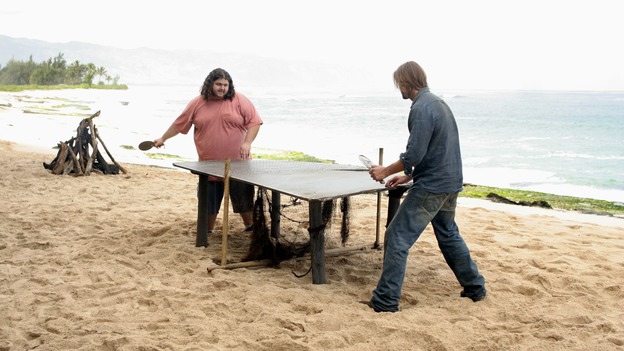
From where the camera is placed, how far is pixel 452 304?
4.32 meters

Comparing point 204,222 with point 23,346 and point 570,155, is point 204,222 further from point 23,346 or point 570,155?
point 570,155

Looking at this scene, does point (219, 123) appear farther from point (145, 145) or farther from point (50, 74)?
point (50, 74)

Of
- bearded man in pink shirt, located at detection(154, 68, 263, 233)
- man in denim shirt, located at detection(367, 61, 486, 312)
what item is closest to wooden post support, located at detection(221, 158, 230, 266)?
bearded man in pink shirt, located at detection(154, 68, 263, 233)

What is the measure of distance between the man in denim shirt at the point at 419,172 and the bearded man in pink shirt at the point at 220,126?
6.83 feet

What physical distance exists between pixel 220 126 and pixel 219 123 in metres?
0.03

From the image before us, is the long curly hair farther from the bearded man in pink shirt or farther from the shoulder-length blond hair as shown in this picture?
the shoulder-length blond hair

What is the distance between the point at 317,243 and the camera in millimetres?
4684

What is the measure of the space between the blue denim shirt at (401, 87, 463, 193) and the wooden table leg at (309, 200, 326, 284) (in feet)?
2.67

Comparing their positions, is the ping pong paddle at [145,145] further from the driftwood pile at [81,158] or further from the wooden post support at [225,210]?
the driftwood pile at [81,158]

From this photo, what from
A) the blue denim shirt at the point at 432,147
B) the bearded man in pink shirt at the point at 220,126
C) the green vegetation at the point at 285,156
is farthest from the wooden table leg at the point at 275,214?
the green vegetation at the point at 285,156

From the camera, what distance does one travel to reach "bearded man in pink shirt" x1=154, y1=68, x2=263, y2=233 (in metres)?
5.75

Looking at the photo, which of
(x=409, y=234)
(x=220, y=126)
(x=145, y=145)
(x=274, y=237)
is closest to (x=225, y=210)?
(x=274, y=237)

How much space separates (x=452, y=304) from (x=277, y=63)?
197339 millimetres

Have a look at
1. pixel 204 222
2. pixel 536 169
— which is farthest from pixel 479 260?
pixel 536 169
